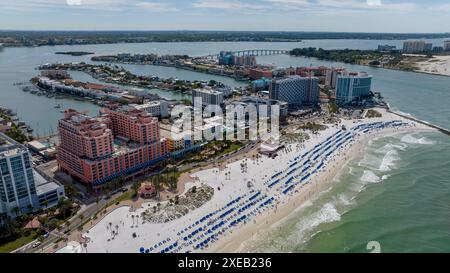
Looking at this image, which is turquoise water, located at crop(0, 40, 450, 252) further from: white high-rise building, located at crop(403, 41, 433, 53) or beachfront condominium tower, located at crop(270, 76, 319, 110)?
white high-rise building, located at crop(403, 41, 433, 53)

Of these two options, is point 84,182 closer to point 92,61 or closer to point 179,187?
point 179,187

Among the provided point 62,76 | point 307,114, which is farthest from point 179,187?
point 62,76

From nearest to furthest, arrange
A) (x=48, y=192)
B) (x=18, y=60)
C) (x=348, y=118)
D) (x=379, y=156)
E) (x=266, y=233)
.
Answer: (x=266, y=233) < (x=48, y=192) < (x=379, y=156) < (x=348, y=118) < (x=18, y=60)

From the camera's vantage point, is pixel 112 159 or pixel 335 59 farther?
pixel 335 59

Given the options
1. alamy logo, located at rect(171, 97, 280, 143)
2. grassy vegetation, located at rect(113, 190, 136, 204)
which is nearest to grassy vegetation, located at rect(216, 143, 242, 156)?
alamy logo, located at rect(171, 97, 280, 143)

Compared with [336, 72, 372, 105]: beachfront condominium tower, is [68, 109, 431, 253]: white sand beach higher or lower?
lower

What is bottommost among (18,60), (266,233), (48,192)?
(266,233)

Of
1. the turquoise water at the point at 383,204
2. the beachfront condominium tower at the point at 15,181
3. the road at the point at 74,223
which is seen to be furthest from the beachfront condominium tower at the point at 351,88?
the beachfront condominium tower at the point at 15,181

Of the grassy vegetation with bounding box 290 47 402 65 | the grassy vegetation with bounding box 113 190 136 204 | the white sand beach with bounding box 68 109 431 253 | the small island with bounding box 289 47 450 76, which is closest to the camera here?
the white sand beach with bounding box 68 109 431 253
